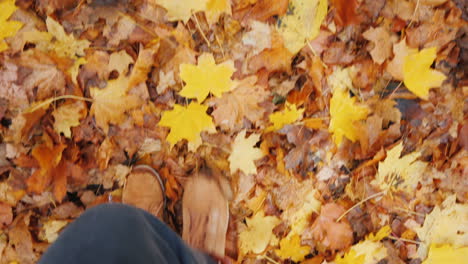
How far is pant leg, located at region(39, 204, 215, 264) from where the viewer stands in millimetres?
918

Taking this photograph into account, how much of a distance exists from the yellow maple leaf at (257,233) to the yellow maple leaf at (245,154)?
185mm

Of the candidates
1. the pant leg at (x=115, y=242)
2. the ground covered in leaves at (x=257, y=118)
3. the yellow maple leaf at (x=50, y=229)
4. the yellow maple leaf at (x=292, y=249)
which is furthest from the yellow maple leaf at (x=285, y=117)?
the yellow maple leaf at (x=50, y=229)

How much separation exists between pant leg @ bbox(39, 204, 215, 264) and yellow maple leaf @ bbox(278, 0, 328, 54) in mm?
776

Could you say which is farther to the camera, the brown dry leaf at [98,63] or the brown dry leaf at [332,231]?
the brown dry leaf at [332,231]

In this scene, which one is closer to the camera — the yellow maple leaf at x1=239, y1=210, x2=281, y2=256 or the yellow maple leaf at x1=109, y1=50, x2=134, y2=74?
the yellow maple leaf at x1=109, y1=50, x2=134, y2=74

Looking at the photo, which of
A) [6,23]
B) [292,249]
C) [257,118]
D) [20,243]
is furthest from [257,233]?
[6,23]

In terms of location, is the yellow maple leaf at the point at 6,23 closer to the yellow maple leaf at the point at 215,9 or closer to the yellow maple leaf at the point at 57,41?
the yellow maple leaf at the point at 57,41

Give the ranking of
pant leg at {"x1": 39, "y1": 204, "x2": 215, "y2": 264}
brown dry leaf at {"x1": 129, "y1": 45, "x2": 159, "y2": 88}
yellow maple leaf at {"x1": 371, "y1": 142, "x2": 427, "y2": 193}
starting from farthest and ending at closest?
1. yellow maple leaf at {"x1": 371, "y1": 142, "x2": 427, "y2": 193}
2. brown dry leaf at {"x1": 129, "y1": 45, "x2": 159, "y2": 88}
3. pant leg at {"x1": 39, "y1": 204, "x2": 215, "y2": 264}

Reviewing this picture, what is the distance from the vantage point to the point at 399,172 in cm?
140

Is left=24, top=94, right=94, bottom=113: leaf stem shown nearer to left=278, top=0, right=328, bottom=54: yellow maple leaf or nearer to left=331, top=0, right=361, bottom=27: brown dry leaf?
left=278, top=0, right=328, bottom=54: yellow maple leaf

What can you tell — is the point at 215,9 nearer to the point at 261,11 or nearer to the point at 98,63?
the point at 261,11

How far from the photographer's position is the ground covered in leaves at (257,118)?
4.09ft

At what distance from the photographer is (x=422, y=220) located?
55.9 inches

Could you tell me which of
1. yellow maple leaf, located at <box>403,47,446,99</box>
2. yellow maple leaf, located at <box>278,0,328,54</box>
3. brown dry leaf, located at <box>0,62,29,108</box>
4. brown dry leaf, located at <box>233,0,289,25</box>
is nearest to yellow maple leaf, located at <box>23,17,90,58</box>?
brown dry leaf, located at <box>0,62,29,108</box>
